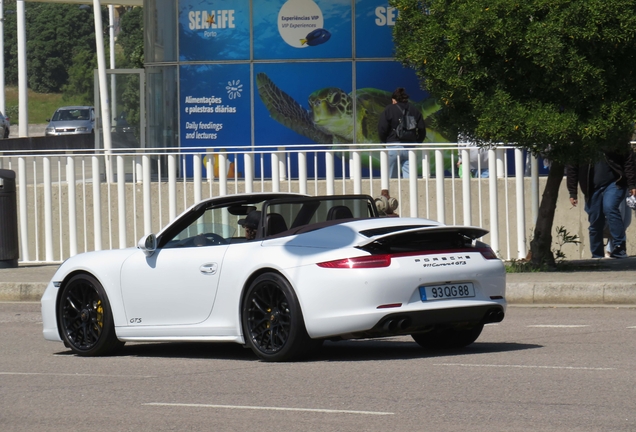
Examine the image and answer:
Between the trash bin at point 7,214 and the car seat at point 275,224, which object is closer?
the car seat at point 275,224

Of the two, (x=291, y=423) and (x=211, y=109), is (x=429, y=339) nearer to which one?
(x=291, y=423)

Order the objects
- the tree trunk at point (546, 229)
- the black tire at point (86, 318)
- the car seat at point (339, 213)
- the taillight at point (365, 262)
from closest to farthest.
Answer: the taillight at point (365, 262) < the car seat at point (339, 213) < the black tire at point (86, 318) < the tree trunk at point (546, 229)

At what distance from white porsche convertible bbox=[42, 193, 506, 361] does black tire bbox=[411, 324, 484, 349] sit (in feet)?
0.03

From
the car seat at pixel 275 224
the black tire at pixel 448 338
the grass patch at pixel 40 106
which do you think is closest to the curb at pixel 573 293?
the black tire at pixel 448 338

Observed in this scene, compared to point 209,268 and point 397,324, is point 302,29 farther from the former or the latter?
point 397,324

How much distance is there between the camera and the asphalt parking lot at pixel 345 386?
6500 millimetres

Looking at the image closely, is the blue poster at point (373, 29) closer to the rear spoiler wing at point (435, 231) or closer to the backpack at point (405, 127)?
the backpack at point (405, 127)

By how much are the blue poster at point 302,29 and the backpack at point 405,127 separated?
5222mm

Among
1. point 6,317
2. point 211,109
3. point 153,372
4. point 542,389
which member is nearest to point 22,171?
point 6,317

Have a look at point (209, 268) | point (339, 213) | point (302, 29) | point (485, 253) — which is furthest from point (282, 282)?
point (302, 29)

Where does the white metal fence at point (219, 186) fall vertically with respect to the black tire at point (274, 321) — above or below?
above

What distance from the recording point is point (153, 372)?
28.5 ft

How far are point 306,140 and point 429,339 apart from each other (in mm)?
13174

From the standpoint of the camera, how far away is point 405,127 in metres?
17.4
